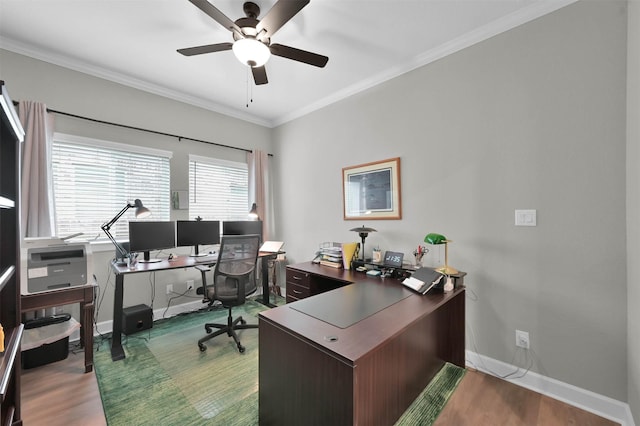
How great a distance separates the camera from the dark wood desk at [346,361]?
1072mm

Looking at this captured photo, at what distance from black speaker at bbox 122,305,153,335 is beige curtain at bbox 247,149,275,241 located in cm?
170

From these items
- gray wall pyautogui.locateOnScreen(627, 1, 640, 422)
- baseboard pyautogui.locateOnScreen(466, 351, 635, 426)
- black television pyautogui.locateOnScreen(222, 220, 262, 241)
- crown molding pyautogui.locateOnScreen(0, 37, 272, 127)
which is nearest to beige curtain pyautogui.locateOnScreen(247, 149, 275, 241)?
black television pyautogui.locateOnScreen(222, 220, 262, 241)

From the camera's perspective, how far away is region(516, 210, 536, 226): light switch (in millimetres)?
1932

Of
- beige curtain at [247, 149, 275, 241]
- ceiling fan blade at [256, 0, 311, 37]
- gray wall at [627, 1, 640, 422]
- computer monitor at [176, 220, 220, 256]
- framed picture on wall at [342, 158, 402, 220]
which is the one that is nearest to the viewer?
gray wall at [627, 1, 640, 422]

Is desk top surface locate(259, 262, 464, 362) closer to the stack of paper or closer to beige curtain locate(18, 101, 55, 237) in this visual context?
the stack of paper

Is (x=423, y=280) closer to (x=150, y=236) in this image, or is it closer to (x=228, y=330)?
(x=228, y=330)

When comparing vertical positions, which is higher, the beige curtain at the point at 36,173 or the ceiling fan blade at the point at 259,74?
the ceiling fan blade at the point at 259,74

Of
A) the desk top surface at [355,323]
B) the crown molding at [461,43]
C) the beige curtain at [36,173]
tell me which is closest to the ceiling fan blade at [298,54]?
the crown molding at [461,43]

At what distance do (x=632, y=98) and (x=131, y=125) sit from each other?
14.2 feet

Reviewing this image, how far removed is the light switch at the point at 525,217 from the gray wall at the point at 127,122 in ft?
11.5

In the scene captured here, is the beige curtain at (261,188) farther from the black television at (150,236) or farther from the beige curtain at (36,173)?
the beige curtain at (36,173)

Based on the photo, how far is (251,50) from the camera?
5.93 feet

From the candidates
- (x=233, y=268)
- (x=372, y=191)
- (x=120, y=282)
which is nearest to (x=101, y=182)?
(x=120, y=282)

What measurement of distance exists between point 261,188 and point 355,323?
3131 mm
